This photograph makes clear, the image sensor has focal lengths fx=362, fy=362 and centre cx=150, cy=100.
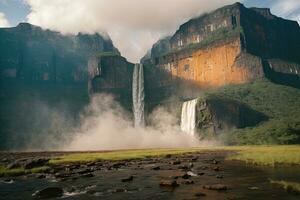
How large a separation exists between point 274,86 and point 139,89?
62.0 m

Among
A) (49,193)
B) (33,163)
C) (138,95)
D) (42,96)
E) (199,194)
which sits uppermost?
(42,96)

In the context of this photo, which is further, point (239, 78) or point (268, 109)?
point (239, 78)

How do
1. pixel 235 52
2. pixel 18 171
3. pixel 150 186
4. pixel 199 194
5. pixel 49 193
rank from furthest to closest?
pixel 235 52 < pixel 18 171 < pixel 150 186 < pixel 49 193 < pixel 199 194

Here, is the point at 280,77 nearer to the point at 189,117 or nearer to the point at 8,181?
the point at 189,117

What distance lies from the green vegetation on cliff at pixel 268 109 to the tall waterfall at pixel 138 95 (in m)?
34.1

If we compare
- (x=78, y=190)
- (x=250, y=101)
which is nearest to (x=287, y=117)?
(x=250, y=101)

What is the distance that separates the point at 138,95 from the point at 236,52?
49.2 metres

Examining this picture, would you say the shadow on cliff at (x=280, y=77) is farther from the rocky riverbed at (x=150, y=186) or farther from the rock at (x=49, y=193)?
the rock at (x=49, y=193)

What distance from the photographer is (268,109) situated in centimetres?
13175

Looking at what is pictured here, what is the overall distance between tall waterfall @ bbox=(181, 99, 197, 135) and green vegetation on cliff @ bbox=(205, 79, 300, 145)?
23.1 ft

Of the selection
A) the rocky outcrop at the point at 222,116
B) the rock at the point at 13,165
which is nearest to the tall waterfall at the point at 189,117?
the rocky outcrop at the point at 222,116

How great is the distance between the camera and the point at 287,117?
122 metres

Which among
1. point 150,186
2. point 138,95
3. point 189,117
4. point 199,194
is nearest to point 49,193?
point 150,186

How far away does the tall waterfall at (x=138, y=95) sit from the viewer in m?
158
